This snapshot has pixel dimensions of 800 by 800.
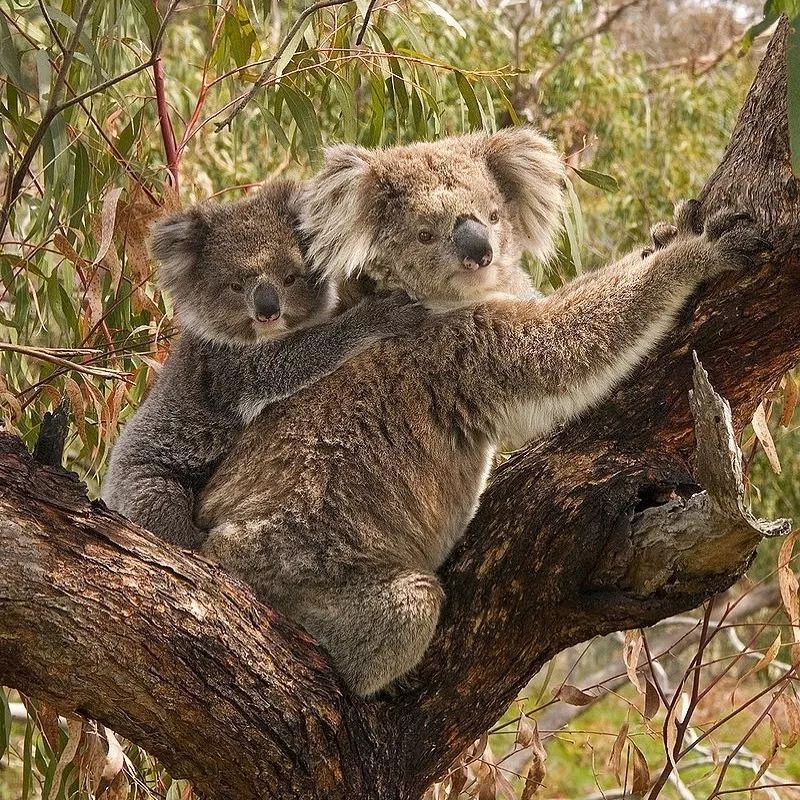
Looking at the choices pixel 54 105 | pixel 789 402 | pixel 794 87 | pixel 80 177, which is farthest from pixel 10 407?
pixel 794 87

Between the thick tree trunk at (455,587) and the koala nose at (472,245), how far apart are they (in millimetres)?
436

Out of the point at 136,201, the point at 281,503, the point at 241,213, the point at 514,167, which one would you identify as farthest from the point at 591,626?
the point at 136,201

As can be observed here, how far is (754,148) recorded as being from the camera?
237 centimetres

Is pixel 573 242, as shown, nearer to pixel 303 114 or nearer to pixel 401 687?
pixel 303 114

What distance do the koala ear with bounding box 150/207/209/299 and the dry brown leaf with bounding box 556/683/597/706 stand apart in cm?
150

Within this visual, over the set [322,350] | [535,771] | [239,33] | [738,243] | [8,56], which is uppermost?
[239,33]

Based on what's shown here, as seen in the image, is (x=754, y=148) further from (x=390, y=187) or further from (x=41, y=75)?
(x=41, y=75)

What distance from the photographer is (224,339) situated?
9.53ft

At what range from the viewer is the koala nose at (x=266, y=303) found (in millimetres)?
2797

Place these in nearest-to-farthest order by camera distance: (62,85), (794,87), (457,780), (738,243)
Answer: (794,87) < (738,243) < (62,85) < (457,780)

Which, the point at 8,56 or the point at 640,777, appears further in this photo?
the point at 640,777

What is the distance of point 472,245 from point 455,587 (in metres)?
0.78


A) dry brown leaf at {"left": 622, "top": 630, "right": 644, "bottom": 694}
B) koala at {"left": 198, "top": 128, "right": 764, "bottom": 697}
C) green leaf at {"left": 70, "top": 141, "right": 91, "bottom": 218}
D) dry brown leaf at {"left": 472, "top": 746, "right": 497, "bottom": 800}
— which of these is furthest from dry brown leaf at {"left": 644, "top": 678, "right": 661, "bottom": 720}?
green leaf at {"left": 70, "top": 141, "right": 91, "bottom": 218}

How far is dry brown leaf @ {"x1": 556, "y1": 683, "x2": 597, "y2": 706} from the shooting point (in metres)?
3.03
